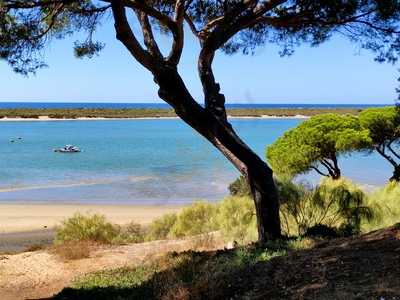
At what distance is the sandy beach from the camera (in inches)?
658

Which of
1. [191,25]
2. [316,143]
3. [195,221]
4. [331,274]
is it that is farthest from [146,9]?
[316,143]

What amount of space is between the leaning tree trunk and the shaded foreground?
1205 mm

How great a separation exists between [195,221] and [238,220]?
2.32 m

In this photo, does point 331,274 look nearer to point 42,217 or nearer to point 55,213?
point 42,217

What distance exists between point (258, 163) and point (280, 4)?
2663 mm

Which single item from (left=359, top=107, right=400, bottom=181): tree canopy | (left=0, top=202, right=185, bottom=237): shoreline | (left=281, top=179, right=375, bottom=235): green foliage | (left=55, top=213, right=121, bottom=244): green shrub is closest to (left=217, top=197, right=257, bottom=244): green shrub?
(left=281, top=179, right=375, bottom=235): green foliage

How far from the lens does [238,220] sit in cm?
1216

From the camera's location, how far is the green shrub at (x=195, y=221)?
45.6 ft

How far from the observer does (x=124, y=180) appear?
3256cm

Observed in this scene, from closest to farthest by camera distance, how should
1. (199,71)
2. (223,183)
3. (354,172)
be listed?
(199,71) < (223,183) < (354,172)

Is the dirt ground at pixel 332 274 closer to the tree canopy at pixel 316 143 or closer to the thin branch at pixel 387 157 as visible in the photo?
the tree canopy at pixel 316 143

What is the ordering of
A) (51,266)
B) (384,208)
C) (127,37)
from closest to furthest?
(127,37) → (51,266) → (384,208)

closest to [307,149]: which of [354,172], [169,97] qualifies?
[169,97]

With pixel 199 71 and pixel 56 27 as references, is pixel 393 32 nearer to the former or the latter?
pixel 199 71
